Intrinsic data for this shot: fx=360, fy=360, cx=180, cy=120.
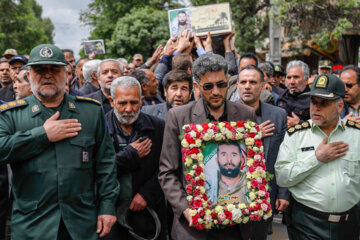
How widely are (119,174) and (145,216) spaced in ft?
1.71

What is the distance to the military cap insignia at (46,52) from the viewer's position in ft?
9.37

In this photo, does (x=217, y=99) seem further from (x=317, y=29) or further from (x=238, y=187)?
(x=317, y=29)

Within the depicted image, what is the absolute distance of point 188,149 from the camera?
111 inches

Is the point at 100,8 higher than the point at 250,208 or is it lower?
higher

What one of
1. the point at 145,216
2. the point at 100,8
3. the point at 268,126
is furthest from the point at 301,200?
the point at 100,8

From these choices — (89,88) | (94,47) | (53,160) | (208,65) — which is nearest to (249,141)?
(208,65)

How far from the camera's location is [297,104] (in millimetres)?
5508

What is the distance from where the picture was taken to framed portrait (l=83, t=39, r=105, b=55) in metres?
11.9

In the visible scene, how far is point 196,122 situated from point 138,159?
0.83 m

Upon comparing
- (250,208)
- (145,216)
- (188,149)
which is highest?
(188,149)

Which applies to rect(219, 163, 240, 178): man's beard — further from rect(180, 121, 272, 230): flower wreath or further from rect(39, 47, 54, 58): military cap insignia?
rect(39, 47, 54, 58): military cap insignia

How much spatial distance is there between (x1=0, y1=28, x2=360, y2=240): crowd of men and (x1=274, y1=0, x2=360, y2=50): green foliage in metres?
9.17

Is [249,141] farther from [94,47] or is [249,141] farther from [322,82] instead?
[94,47]

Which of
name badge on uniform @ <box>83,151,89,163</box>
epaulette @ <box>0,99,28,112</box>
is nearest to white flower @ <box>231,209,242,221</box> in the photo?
name badge on uniform @ <box>83,151,89,163</box>
